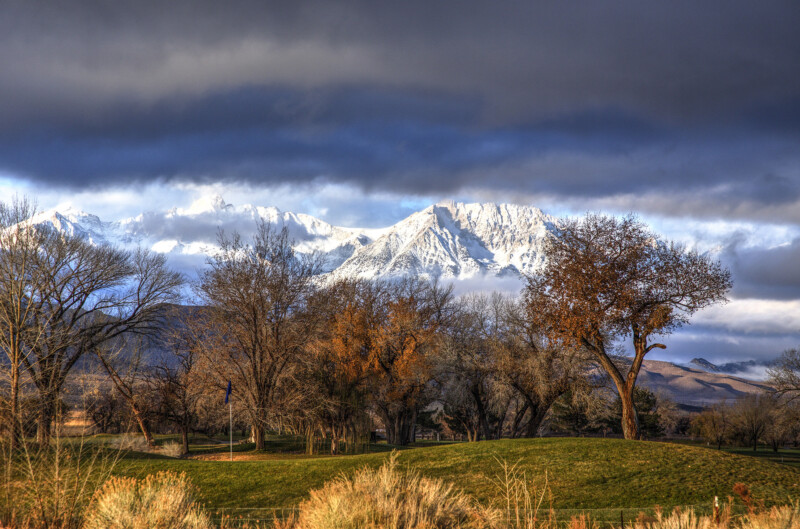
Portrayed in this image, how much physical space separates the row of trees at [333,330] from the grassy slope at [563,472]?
23.2 feet

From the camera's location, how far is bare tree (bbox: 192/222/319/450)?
34.4 meters

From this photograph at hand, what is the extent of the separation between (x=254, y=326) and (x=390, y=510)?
26968 millimetres

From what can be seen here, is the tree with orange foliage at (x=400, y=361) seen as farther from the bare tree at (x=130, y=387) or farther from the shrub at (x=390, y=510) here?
the shrub at (x=390, y=510)

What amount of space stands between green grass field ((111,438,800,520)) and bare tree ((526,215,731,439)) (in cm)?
636

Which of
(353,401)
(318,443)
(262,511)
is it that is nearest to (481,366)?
(353,401)

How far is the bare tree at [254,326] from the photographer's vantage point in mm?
34438

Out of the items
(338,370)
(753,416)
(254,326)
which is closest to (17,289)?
(254,326)

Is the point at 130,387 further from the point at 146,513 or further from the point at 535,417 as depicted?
the point at 146,513

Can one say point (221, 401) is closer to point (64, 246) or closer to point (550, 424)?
point (64, 246)

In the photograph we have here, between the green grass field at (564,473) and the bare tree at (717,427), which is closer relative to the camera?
the green grass field at (564,473)

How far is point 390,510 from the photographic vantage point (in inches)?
344

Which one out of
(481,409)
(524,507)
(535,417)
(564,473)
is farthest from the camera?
(481,409)

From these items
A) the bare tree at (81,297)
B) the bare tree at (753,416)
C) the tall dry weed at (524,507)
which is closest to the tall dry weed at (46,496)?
the tall dry weed at (524,507)

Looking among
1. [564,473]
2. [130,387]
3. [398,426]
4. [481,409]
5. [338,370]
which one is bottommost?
[398,426]
